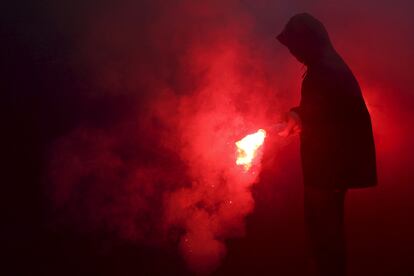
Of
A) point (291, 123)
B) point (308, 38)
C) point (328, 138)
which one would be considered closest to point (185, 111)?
point (291, 123)

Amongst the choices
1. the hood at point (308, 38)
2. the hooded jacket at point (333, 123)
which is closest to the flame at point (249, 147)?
the hooded jacket at point (333, 123)

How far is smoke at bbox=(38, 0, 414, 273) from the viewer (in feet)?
16.5

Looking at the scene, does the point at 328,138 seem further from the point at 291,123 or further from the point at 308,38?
the point at 308,38

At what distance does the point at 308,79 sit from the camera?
324 centimetres

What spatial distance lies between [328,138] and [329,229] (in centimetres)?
68

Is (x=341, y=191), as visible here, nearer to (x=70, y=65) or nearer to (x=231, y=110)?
(x=231, y=110)

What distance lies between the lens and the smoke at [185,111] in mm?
5020

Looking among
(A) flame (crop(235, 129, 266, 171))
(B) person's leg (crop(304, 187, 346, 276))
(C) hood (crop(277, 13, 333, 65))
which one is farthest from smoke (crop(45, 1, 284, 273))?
(C) hood (crop(277, 13, 333, 65))

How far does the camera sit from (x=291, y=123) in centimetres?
338

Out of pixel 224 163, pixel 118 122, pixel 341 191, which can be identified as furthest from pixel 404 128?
pixel 118 122

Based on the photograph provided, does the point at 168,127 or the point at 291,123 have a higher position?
the point at 168,127

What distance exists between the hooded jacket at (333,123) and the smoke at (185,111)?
177 centimetres

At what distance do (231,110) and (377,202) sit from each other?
2.14m

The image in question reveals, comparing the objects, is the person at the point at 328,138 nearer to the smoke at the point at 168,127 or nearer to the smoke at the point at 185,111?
the smoke at the point at 185,111
